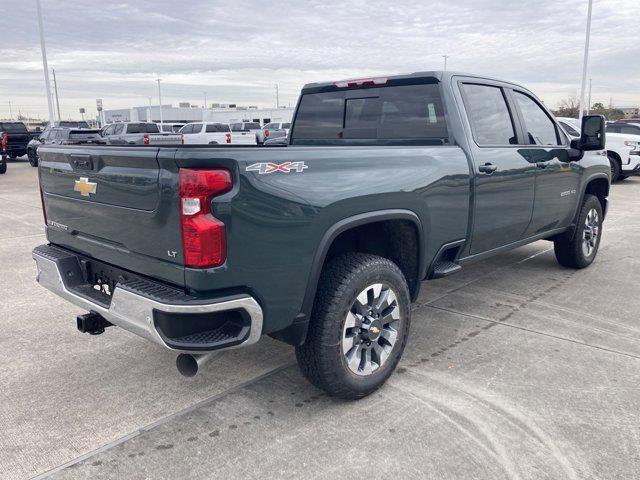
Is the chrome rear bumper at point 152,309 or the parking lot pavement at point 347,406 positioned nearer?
the chrome rear bumper at point 152,309

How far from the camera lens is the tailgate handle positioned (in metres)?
3.08

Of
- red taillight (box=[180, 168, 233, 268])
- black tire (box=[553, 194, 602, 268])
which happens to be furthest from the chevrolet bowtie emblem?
black tire (box=[553, 194, 602, 268])

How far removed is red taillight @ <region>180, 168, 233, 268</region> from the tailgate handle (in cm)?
84

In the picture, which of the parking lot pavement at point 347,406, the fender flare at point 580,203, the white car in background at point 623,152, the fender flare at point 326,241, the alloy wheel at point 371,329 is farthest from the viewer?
the white car in background at point 623,152

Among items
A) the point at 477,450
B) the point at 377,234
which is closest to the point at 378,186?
the point at 377,234

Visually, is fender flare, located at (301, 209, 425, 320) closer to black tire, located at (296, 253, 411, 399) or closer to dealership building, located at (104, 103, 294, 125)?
black tire, located at (296, 253, 411, 399)

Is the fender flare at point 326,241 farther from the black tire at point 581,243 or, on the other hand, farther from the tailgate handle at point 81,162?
the black tire at point 581,243

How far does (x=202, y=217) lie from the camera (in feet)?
8.34

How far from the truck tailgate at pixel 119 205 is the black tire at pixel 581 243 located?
15.5 ft

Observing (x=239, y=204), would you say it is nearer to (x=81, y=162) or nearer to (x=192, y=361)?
(x=192, y=361)

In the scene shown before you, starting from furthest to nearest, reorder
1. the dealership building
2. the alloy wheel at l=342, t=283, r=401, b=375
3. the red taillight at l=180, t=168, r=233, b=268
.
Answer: the dealership building → the alloy wheel at l=342, t=283, r=401, b=375 → the red taillight at l=180, t=168, r=233, b=268

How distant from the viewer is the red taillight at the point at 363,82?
441 centimetres

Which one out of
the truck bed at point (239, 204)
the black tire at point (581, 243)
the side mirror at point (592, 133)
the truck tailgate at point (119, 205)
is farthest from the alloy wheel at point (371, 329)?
the black tire at point (581, 243)

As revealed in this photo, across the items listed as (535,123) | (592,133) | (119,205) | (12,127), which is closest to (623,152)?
(592,133)
